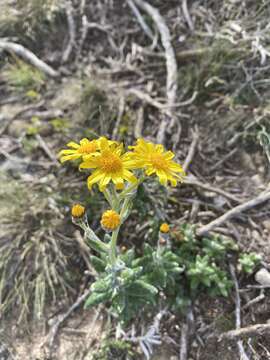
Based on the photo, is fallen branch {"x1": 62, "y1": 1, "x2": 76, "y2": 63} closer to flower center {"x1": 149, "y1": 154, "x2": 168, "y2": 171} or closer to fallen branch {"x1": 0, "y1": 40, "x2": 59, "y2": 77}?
fallen branch {"x1": 0, "y1": 40, "x2": 59, "y2": 77}

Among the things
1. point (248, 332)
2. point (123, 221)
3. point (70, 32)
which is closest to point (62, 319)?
point (123, 221)

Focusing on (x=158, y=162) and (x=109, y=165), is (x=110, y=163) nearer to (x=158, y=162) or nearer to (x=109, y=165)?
(x=109, y=165)

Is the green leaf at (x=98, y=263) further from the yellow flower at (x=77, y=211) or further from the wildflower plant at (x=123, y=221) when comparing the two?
the yellow flower at (x=77, y=211)

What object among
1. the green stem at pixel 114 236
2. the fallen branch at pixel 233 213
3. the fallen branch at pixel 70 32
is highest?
the fallen branch at pixel 70 32

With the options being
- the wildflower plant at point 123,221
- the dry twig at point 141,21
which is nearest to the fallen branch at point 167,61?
the dry twig at point 141,21

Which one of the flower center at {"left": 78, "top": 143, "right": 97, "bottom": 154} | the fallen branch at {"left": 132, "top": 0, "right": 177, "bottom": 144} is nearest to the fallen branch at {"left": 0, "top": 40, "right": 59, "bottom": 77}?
the fallen branch at {"left": 132, "top": 0, "right": 177, "bottom": 144}

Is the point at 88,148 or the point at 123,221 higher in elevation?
the point at 88,148

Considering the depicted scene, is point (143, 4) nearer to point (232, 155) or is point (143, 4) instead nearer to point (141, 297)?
point (232, 155)
